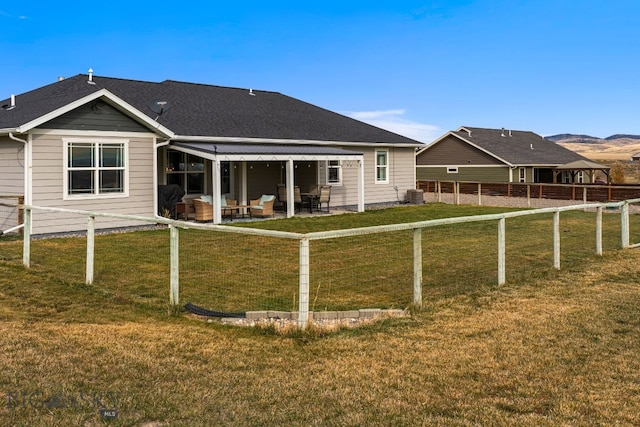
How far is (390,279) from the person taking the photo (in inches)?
346

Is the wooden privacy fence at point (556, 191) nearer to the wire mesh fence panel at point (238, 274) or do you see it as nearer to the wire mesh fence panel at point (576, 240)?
the wire mesh fence panel at point (576, 240)

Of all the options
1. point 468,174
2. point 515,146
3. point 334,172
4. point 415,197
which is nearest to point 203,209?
point 334,172

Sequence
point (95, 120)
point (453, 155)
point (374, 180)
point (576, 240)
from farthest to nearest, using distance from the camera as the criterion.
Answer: point (453, 155) → point (374, 180) → point (95, 120) → point (576, 240)

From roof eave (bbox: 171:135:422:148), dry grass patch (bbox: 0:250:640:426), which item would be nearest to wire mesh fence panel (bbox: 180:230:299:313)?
dry grass patch (bbox: 0:250:640:426)

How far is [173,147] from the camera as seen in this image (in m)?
17.2

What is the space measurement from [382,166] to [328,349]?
19592 millimetres

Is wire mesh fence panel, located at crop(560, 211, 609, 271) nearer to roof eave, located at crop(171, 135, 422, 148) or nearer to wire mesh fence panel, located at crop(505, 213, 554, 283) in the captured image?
wire mesh fence panel, located at crop(505, 213, 554, 283)

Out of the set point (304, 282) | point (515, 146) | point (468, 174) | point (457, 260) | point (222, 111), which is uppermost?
point (515, 146)

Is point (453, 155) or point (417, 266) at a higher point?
point (453, 155)

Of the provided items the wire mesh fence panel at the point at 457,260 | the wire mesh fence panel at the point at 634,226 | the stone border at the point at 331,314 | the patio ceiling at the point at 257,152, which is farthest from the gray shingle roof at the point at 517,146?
the stone border at the point at 331,314

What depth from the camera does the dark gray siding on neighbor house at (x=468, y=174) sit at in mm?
40000

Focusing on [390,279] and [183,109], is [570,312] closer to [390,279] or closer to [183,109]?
[390,279]

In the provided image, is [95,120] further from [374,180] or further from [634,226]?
[634,226]

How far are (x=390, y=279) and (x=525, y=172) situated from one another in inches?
1403
